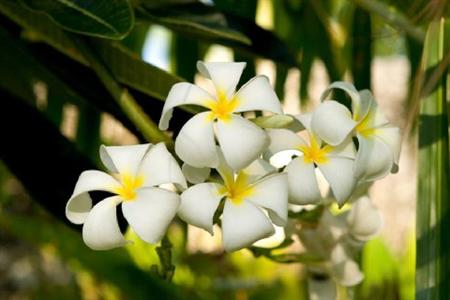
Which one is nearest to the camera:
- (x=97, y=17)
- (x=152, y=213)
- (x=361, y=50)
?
(x=152, y=213)

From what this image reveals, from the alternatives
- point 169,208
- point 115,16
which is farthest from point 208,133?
point 115,16

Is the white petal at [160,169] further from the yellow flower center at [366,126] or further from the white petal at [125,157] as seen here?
the yellow flower center at [366,126]

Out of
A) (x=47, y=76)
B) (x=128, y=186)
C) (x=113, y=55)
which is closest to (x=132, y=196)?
(x=128, y=186)

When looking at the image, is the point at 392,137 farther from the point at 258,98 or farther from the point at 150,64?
the point at 150,64

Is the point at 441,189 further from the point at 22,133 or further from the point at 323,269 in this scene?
the point at 22,133

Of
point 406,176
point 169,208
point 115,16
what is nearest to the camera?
point 169,208

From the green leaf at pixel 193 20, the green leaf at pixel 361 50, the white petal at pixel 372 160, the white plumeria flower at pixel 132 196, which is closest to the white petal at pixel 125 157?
the white plumeria flower at pixel 132 196
